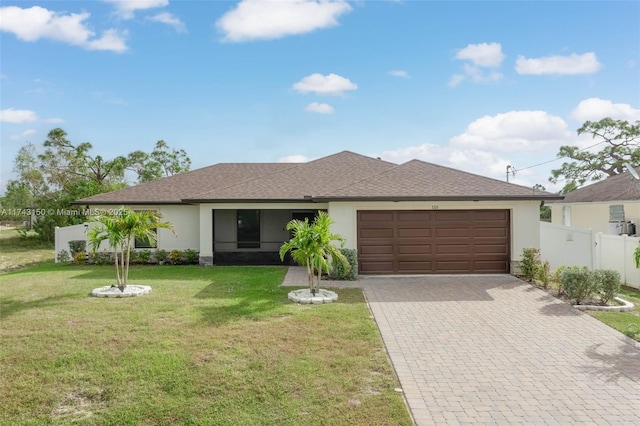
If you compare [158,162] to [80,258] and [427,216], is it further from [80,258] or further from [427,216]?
[427,216]

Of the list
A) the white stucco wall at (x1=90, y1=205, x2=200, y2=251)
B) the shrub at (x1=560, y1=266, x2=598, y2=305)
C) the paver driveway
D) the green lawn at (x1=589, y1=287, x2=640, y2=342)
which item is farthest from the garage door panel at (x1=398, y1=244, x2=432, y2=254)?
the white stucco wall at (x1=90, y1=205, x2=200, y2=251)

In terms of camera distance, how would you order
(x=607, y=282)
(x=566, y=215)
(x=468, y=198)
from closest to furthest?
1. (x=607, y=282)
2. (x=468, y=198)
3. (x=566, y=215)

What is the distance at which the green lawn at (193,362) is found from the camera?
15.8 feet

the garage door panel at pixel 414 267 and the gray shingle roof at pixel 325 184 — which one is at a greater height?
the gray shingle roof at pixel 325 184

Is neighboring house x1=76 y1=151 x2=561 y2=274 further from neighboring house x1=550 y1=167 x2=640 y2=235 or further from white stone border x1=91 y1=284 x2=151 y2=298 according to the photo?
neighboring house x1=550 y1=167 x2=640 y2=235

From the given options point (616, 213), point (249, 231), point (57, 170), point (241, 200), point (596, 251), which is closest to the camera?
point (596, 251)

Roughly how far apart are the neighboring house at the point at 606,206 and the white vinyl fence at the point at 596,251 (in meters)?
3.58

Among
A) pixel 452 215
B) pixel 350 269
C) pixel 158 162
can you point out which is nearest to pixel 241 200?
pixel 350 269

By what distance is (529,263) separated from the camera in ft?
42.2

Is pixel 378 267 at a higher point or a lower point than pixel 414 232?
lower

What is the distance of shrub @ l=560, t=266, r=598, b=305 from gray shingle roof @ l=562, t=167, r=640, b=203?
8.93 meters

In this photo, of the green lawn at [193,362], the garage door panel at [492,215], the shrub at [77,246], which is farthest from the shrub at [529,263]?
the shrub at [77,246]

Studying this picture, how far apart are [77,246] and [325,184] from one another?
38.0 feet

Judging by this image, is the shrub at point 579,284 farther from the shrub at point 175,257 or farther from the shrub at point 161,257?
the shrub at point 161,257
